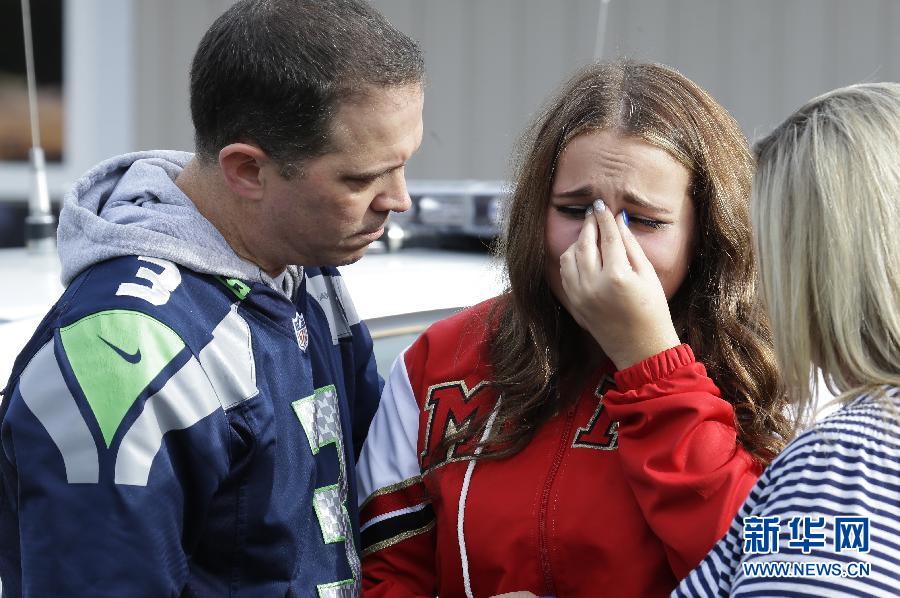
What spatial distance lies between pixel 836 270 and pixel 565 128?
2.37 ft

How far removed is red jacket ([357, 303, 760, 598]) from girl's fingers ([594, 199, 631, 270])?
0.17 metres

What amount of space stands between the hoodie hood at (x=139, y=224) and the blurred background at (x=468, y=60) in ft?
16.7

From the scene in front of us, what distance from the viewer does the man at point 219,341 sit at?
1505 mm

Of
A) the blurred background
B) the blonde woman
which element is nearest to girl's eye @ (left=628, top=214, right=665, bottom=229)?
the blonde woman

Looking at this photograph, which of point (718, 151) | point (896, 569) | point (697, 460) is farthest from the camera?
point (718, 151)

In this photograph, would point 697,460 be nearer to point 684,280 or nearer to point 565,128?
point 684,280

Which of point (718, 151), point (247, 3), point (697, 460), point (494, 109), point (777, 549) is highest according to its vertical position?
point (247, 3)

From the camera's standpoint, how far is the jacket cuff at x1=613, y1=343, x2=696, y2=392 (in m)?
1.83

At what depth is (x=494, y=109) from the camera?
727 cm

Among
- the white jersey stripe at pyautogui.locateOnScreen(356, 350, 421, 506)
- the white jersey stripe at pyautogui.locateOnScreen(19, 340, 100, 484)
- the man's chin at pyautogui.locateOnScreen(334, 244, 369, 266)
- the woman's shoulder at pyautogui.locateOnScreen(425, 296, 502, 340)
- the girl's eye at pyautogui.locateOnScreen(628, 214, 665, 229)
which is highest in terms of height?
the girl's eye at pyautogui.locateOnScreen(628, 214, 665, 229)

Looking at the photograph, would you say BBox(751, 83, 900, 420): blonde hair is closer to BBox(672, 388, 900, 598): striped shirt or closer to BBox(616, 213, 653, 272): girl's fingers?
BBox(672, 388, 900, 598): striped shirt

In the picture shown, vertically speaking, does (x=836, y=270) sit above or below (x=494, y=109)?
above

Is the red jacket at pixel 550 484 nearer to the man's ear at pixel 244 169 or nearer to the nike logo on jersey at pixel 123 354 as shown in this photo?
the man's ear at pixel 244 169

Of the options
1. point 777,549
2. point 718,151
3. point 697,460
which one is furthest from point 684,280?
point 777,549
